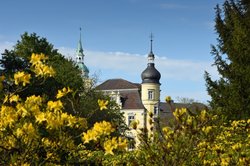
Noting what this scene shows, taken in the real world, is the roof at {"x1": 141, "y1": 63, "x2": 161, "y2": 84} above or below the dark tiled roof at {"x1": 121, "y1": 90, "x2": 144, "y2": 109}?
above

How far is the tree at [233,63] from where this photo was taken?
17594 millimetres

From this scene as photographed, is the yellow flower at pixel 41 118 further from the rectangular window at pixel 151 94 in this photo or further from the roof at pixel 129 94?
the rectangular window at pixel 151 94

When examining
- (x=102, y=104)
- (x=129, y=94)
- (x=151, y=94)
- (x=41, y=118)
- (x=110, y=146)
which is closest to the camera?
(x=110, y=146)

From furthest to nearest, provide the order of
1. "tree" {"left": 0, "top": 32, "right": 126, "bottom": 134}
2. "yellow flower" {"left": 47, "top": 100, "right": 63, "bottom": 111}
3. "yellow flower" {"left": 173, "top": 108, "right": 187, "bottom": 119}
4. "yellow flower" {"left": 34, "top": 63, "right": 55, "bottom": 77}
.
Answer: "tree" {"left": 0, "top": 32, "right": 126, "bottom": 134} < "yellow flower" {"left": 34, "top": 63, "right": 55, "bottom": 77} < "yellow flower" {"left": 173, "top": 108, "right": 187, "bottom": 119} < "yellow flower" {"left": 47, "top": 100, "right": 63, "bottom": 111}

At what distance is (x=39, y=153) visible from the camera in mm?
3924

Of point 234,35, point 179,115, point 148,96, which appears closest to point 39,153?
point 179,115

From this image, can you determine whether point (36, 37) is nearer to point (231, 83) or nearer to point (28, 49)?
point (28, 49)

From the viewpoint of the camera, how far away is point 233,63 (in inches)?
718

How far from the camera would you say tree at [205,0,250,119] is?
17.6 meters

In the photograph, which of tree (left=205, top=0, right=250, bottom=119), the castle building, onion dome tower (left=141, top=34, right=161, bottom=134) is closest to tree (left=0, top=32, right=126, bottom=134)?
tree (left=205, top=0, right=250, bottom=119)

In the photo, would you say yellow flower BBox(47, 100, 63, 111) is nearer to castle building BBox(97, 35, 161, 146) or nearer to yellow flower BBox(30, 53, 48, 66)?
A: yellow flower BBox(30, 53, 48, 66)

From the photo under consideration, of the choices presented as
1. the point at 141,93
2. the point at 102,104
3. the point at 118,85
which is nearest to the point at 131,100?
the point at 141,93

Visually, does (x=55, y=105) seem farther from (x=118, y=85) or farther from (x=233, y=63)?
(x=118, y=85)

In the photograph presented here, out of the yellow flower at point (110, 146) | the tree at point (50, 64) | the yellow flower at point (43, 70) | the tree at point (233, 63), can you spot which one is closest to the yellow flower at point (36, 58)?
the yellow flower at point (43, 70)
